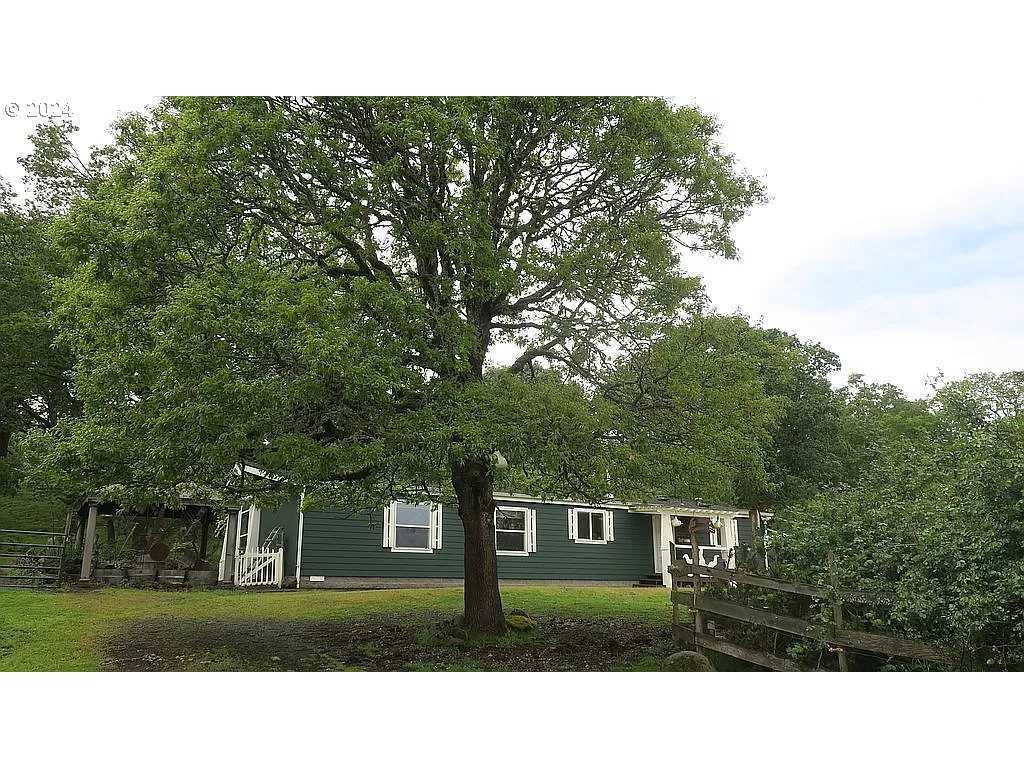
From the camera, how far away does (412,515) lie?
59.0 feet

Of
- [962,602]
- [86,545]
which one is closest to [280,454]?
[962,602]

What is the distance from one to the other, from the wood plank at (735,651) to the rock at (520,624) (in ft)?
7.12

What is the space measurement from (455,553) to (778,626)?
38.9 feet

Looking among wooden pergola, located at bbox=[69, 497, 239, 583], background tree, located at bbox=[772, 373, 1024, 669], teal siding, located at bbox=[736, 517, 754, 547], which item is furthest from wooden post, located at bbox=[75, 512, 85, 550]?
teal siding, located at bbox=[736, 517, 754, 547]

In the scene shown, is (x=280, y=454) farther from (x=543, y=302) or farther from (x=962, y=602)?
(x=962, y=602)

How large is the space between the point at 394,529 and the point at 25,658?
30.4ft

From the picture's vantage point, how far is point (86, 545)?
15289 millimetres

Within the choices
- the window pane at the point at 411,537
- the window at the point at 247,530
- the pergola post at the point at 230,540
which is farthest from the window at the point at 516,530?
the pergola post at the point at 230,540

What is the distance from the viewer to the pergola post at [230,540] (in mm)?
19031

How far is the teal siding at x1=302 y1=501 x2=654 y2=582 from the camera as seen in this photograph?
16875 mm

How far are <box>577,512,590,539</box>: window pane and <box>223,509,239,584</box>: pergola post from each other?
8.80 meters

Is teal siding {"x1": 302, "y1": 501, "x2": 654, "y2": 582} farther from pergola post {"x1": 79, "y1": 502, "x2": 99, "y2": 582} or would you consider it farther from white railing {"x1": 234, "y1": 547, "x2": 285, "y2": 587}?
pergola post {"x1": 79, "y1": 502, "x2": 99, "y2": 582}

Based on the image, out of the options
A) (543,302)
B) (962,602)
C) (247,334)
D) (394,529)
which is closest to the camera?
(962,602)

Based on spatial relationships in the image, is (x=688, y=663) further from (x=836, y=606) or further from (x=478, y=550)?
(x=478, y=550)
